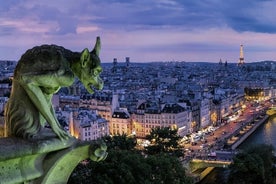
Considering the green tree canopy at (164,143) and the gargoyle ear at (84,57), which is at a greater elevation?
the gargoyle ear at (84,57)

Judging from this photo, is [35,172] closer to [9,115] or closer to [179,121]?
[9,115]

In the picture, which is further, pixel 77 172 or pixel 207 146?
pixel 207 146

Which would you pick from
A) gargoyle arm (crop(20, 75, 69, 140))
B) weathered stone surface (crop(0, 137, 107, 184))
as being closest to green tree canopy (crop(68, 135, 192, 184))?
weathered stone surface (crop(0, 137, 107, 184))

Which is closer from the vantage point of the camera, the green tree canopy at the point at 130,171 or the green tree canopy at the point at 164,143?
the green tree canopy at the point at 130,171

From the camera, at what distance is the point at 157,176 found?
1429 cm

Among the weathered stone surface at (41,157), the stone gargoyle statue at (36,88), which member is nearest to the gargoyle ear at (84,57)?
the stone gargoyle statue at (36,88)

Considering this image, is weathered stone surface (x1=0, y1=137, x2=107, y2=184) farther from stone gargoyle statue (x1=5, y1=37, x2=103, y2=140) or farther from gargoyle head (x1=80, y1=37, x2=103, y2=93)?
gargoyle head (x1=80, y1=37, x2=103, y2=93)

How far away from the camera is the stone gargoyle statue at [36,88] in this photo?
12.2ft

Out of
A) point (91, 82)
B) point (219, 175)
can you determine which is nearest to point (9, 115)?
point (91, 82)

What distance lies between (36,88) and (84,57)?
0.47 metres

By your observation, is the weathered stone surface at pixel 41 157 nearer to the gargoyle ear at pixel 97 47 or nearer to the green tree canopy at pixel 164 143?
the gargoyle ear at pixel 97 47

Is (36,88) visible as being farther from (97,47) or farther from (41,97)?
(97,47)

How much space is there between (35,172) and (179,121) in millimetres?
36651

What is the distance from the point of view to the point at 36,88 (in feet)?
12.3
